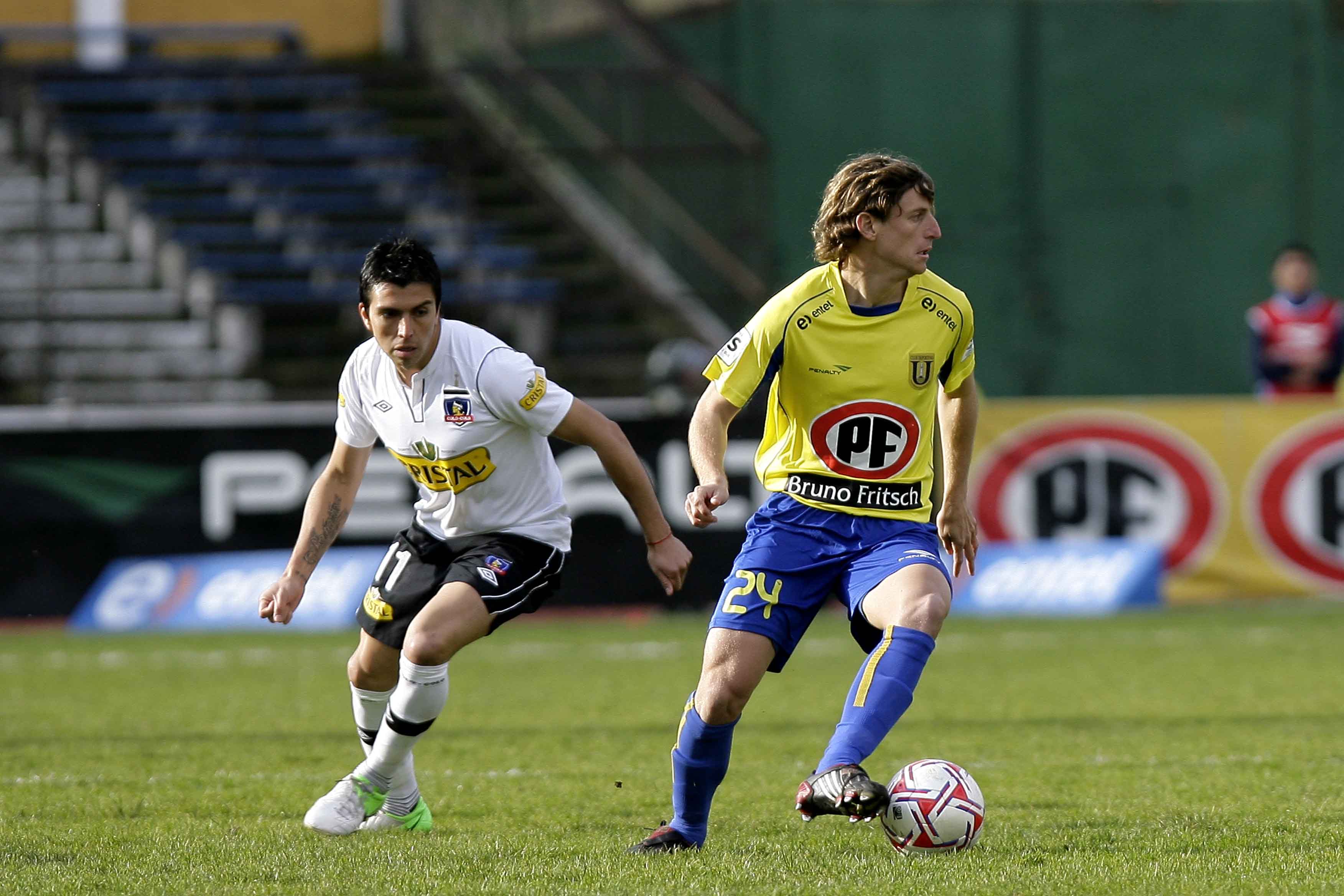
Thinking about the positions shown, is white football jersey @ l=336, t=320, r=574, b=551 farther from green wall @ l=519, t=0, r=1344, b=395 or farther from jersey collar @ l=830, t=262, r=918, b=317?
green wall @ l=519, t=0, r=1344, b=395

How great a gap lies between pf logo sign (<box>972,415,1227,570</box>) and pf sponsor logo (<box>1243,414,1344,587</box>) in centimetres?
27

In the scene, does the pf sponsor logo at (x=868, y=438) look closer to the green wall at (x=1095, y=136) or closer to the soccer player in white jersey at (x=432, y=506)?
the soccer player in white jersey at (x=432, y=506)

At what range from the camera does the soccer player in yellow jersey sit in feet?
16.4

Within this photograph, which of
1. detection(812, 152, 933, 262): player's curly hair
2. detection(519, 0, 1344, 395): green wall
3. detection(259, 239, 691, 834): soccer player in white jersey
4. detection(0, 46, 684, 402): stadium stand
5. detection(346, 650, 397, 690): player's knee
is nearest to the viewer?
detection(812, 152, 933, 262): player's curly hair

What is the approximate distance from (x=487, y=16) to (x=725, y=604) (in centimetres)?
1427

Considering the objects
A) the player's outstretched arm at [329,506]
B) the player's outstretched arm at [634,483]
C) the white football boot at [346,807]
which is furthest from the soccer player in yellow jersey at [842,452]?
the player's outstretched arm at [329,506]

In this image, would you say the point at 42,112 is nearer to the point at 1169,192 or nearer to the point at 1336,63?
the point at 1169,192

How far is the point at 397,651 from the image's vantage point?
5660mm

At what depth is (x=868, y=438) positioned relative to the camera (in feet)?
17.0

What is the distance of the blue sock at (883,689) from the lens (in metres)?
4.75

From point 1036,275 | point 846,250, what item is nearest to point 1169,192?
point 1036,275

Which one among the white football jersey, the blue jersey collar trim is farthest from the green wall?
the blue jersey collar trim

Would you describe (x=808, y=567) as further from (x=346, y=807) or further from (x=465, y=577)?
(x=346, y=807)

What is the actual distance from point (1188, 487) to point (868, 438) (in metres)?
7.77
